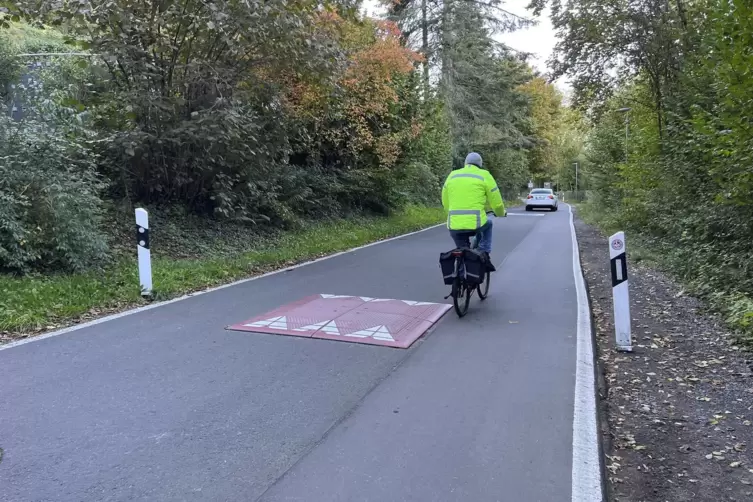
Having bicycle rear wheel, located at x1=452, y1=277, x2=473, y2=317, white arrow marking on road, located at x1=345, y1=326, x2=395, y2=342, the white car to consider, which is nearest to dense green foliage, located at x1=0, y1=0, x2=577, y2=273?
white arrow marking on road, located at x1=345, y1=326, x2=395, y2=342

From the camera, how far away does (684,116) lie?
12875mm

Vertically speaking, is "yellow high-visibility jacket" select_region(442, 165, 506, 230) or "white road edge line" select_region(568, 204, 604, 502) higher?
"yellow high-visibility jacket" select_region(442, 165, 506, 230)

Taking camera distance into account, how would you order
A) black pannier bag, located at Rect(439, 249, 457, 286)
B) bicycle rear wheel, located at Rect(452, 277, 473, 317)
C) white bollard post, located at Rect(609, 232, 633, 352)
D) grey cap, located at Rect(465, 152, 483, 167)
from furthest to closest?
grey cap, located at Rect(465, 152, 483, 167), black pannier bag, located at Rect(439, 249, 457, 286), bicycle rear wheel, located at Rect(452, 277, 473, 317), white bollard post, located at Rect(609, 232, 633, 352)

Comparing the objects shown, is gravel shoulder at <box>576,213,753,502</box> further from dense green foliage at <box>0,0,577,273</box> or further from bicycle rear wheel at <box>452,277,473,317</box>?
dense green foliage at <box>0,0,577,273</box>

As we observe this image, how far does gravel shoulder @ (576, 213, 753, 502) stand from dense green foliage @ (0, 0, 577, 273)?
22.9 ft

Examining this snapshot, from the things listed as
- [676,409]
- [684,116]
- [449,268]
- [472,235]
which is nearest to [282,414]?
[676,409]

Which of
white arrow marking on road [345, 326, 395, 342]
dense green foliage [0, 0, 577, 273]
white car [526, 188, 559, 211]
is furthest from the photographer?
white car [526, 188, 559, 211]

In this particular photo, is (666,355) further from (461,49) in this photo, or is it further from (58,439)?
(461,49)

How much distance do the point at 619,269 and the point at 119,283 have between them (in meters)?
6.33

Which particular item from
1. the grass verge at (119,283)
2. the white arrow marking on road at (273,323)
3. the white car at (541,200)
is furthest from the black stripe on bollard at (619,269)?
the white car at (541,200)

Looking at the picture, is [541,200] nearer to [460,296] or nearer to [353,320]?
[460,296]

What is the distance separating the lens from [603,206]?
28.2 meters

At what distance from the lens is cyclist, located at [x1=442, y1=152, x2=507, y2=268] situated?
7297 millimetres

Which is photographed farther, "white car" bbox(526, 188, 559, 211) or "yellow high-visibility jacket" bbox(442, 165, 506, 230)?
"white car" bbox(526, 188, 559, 211)
